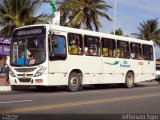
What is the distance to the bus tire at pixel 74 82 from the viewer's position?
2220 centimetres

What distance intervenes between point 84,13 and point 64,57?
1041 inches

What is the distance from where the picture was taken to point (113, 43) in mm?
25672

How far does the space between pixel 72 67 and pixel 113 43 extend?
4.27m

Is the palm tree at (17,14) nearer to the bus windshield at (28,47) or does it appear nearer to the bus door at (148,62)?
the bus door at (148,62)

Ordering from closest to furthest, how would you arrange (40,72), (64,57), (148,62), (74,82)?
1. (40,72)
2. (64,57)
3. (74,82)
4. (148,62)

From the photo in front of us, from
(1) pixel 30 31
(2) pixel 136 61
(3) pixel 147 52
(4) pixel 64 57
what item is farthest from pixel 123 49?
(1) pixel 30 31

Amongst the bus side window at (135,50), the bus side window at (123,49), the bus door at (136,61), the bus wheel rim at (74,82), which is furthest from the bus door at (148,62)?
the bus wheel rim at (74,82)

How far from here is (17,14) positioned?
128 ft

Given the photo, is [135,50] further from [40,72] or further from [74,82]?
[40,72]

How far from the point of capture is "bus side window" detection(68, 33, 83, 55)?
22.0 m

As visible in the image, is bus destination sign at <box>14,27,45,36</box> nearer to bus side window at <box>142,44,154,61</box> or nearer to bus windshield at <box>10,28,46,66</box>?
bus windshield at <box>10,28,46,66</box>

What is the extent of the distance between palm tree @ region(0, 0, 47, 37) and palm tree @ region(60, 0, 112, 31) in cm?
736

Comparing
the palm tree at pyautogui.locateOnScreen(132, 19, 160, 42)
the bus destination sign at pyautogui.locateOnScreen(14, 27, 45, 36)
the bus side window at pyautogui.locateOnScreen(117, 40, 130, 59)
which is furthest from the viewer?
the palm tree at pyautogui.locateOnScreen(132, 19, 160, 42)

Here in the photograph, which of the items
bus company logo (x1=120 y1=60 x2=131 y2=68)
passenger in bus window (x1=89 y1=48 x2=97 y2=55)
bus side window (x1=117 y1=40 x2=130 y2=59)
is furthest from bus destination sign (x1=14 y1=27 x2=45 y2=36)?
bus company logo (x1=120 y1=60 x2=131 y2=68)
